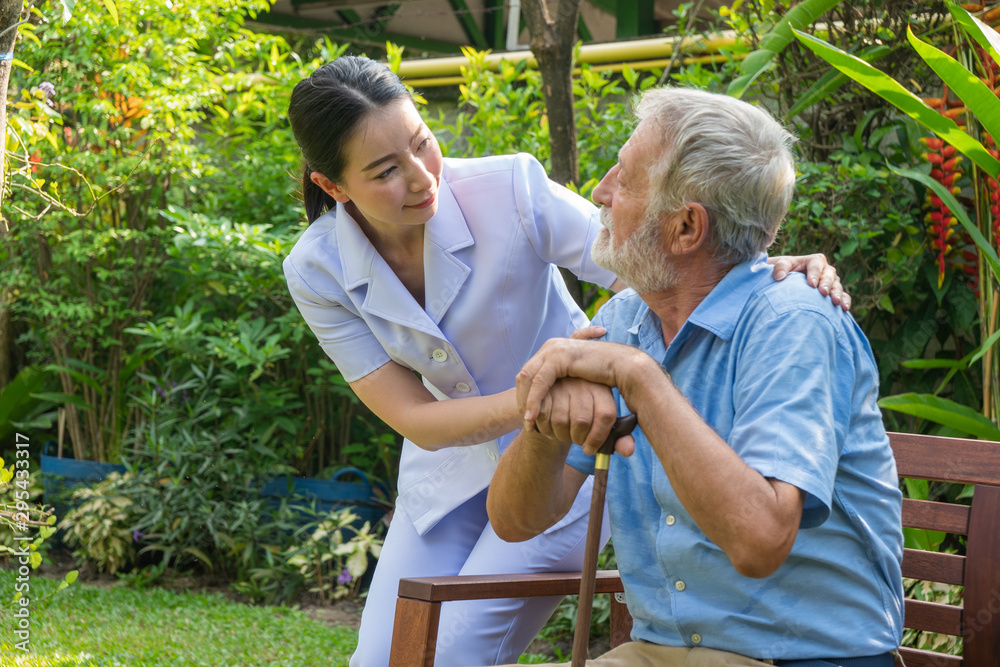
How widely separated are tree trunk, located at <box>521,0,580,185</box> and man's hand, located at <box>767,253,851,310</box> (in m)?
1.58

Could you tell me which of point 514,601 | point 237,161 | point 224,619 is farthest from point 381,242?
point 237,161

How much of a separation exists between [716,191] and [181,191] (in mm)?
3941

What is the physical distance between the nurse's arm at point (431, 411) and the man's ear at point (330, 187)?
418 mm

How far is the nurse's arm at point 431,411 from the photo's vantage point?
197cm

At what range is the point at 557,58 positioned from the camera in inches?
122

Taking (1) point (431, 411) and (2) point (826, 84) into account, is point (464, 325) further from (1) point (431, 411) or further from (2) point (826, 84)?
(2) point (826, 84)

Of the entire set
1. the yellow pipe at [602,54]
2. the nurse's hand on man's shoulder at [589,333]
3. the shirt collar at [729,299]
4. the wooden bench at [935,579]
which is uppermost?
the yellow pipe at [602,54]

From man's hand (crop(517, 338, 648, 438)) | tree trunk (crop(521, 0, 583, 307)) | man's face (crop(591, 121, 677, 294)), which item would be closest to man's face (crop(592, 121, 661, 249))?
man's face (crop(591, 121, 677, 294))

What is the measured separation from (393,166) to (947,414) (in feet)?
5.91

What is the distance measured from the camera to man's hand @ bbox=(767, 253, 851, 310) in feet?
5.21

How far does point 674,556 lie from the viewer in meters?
1.61

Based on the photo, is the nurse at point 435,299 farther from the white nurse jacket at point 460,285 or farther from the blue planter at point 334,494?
the blue planter at point 334,494

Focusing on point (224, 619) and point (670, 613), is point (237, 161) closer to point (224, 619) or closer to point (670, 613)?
point (224, 619)

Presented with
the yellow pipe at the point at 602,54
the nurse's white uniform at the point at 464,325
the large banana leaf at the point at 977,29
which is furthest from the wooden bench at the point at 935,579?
the yellow pipe at the point at 602,54
